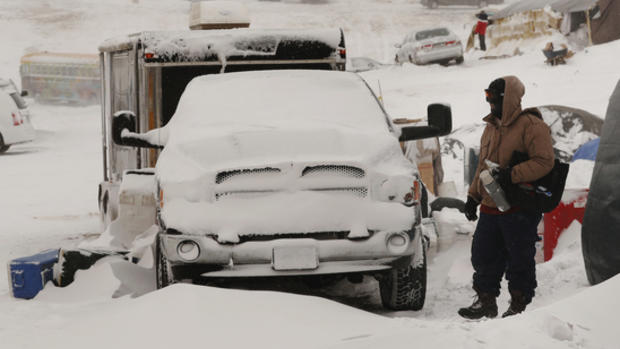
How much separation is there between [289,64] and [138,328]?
17.2ft

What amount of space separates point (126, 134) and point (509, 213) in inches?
118

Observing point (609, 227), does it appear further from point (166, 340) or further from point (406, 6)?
point (406, 6)

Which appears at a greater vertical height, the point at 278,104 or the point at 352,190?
the point at 278,104

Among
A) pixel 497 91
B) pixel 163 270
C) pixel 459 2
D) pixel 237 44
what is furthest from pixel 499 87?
pixel 459 2

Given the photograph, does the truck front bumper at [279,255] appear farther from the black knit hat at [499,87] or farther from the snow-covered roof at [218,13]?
the snow-covered roof at [218,13]

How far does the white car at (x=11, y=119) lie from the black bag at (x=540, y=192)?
18.0 metres

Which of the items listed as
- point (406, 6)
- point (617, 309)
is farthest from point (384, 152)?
point (406, 6)

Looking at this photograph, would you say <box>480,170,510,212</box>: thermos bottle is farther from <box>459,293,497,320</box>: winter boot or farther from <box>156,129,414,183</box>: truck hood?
<box>459,293,497,320</box>: winter boot

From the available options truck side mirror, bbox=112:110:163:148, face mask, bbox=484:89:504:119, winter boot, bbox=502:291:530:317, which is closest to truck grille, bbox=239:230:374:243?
winter boot, bbox=502:291:530:317

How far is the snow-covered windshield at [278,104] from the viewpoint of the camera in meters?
6.51

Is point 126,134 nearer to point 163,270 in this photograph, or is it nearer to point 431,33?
point 163,270

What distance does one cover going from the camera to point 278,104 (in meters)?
6.82

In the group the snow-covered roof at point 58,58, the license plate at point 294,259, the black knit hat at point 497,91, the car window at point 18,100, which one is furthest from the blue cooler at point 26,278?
the snow-covered roof at point 58,58

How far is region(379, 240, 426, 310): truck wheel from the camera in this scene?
6121mm
